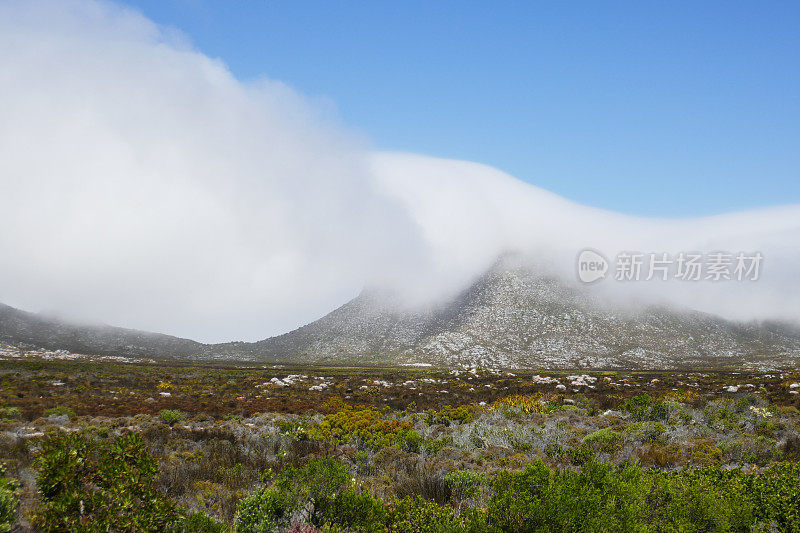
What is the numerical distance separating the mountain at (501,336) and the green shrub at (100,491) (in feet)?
284

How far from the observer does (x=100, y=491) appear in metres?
4.72

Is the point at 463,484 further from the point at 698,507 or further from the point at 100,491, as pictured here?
the point at 100,491

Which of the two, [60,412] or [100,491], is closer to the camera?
[100,491]

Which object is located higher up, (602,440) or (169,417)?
(602,440)

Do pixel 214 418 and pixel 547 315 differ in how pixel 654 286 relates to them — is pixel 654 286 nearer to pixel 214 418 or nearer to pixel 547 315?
pixel 547 315

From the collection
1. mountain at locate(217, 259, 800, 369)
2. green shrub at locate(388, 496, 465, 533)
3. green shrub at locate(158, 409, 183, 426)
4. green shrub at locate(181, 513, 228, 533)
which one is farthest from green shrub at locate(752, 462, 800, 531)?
mountain at locate(217, 259, 800, 369)

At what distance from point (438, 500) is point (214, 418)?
49.5 feet

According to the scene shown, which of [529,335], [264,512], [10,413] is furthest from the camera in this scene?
[529,335]

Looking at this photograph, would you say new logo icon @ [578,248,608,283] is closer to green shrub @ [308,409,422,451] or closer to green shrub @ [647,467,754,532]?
green shrub @ [308,409,422,451]

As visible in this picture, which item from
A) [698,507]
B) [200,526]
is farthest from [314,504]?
[698,507]

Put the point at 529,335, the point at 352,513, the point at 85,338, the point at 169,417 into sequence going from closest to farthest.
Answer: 1. the point at 352,513
2. the point at 169,417
3. the point at 529,335
4. the point at 85,338

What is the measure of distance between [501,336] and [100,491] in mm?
104545

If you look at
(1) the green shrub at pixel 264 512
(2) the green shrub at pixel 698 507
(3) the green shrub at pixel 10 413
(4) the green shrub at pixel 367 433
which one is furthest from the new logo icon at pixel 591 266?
(1) the green shrub at pixel 264 512

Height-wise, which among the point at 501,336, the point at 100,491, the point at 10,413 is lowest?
the point at 10,413
